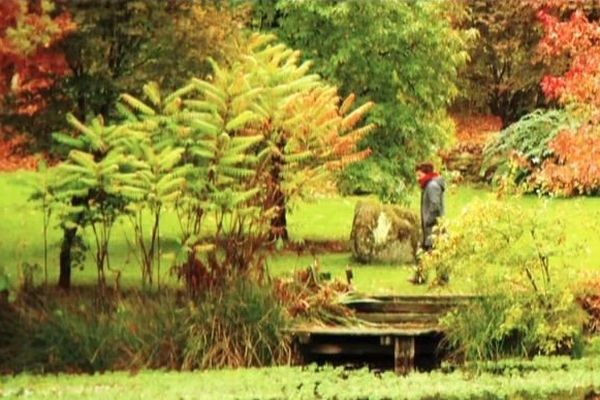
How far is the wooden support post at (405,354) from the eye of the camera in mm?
19172

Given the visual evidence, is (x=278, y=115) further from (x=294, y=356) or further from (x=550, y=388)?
(x=550, y=388)

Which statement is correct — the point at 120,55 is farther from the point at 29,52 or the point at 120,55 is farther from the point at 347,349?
the point at 347,349

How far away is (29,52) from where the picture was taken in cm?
1920

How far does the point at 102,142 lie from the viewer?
2050cm

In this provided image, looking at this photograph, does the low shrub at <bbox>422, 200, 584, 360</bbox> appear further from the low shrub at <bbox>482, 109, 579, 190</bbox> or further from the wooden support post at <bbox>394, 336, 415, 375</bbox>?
the low shrub at <bbox>482, 109, 579, 190</bbox>

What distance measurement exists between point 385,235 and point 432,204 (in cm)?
296

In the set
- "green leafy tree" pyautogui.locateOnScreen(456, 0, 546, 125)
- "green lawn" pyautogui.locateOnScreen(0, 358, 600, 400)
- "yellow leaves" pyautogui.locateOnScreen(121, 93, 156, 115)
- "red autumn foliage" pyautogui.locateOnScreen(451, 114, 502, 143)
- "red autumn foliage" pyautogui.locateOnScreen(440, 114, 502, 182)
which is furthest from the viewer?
"red autumn foliage" pyautogui.locateOnScreen(451, 114, 502, 143)

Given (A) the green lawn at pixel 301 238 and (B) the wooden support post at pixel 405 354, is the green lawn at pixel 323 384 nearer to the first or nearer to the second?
(B) the wooden support post at pixel 405 354

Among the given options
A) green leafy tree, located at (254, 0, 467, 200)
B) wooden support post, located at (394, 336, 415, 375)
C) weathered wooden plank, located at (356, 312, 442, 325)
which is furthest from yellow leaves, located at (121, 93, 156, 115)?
green leafy tree, located at (254, 0, 467, 200)

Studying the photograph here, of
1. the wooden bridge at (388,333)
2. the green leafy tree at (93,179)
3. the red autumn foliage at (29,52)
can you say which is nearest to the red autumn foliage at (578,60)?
the wooden bridge at (388,333)

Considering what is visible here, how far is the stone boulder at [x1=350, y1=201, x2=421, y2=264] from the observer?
25.3 metres

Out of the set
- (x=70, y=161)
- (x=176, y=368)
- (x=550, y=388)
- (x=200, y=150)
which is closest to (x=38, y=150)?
(x=70, y=161)

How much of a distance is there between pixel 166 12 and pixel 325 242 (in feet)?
23.6

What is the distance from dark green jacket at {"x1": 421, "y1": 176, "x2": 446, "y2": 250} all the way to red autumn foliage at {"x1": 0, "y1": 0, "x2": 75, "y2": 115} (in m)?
5.82
